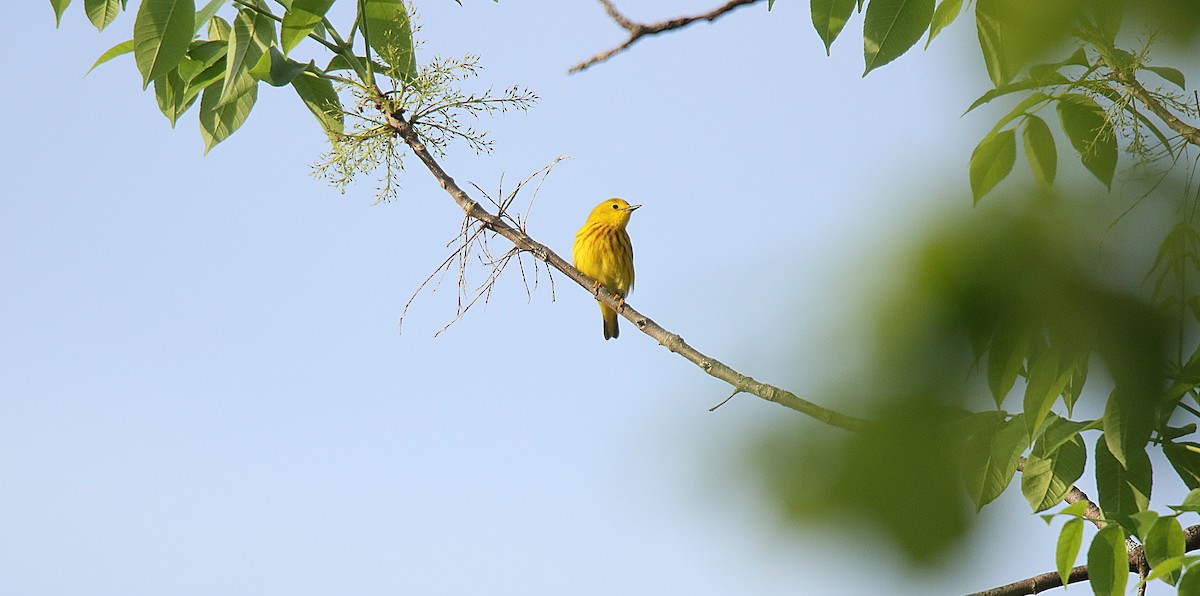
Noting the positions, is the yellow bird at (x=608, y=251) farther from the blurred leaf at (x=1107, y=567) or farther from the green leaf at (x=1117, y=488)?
the blurred leaf at (x=1107, y=567)

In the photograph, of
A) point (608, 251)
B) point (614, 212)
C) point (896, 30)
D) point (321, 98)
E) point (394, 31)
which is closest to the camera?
point (896, 30)

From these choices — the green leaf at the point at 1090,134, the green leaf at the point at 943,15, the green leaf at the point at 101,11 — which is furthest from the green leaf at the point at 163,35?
the green leaf at the point at 1090,134

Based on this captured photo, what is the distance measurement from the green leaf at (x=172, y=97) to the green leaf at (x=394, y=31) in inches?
27.2

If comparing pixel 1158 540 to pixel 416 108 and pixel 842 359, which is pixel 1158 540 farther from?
pixel 416 108

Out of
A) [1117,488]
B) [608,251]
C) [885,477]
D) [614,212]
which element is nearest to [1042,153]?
[885,477]

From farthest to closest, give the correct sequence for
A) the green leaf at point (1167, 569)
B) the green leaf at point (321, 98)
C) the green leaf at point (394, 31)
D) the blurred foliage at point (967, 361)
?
the green leaf at point (321, 98), the green leaf at point (394, 31), the green leaf at point (1167, 569), the blurred foliage at point (967, 361)

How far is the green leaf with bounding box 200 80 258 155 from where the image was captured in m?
3.77

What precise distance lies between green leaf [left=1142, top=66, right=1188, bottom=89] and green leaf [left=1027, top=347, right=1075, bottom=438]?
0.23 meters

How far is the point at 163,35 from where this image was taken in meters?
2.97

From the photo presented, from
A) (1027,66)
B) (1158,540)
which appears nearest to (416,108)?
(1158,540)

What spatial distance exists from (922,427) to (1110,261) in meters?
0.18

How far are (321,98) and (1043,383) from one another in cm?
346

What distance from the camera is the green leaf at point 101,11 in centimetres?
330

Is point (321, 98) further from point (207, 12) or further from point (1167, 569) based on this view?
point (1167, 569)
